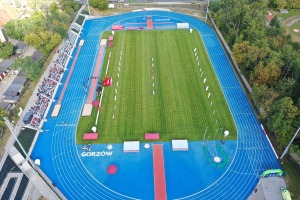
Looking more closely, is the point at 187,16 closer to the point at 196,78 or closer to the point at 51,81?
the point at 196,78

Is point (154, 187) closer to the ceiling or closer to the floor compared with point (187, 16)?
closer to the floor

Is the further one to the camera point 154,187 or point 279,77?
point 279,77

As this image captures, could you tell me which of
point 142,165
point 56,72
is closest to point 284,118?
point 142,165

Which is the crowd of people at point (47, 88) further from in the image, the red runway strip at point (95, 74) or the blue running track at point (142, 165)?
the red runway strip at point (95, 74)

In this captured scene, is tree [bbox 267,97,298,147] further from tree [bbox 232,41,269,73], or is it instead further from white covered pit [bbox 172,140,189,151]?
white covered pit [bbox 172,140,189,151]

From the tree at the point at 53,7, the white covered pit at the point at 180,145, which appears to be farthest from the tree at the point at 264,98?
the tree at the point at 53,7

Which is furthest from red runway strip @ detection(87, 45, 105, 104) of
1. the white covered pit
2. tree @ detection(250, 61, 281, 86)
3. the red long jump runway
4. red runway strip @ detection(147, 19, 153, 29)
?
tree @ detection(250, 61, 281, 86)

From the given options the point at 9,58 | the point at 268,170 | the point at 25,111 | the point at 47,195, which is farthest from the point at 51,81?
the point at 268,170
